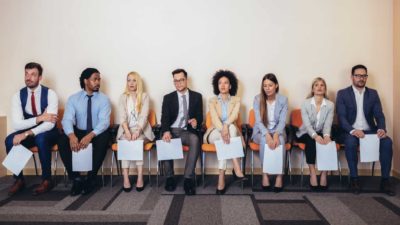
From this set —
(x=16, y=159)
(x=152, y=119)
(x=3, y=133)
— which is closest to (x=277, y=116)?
(x=152, y=119)

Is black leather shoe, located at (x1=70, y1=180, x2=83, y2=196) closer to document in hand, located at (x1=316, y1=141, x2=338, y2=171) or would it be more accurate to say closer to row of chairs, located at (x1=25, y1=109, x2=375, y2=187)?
row of chairs, located at (x1=25, y1=109, x2=375, y2=187)

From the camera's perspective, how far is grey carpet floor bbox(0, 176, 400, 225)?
2607mm

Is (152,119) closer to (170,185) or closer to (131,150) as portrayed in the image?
(131,150)

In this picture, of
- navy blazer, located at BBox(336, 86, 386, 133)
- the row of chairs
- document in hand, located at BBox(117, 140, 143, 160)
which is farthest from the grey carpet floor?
navy blazer, located at BBox(336, 86, 386, 133)

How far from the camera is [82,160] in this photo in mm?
3443

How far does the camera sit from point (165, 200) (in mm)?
3137

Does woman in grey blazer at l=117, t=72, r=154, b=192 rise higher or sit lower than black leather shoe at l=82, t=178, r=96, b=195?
higher

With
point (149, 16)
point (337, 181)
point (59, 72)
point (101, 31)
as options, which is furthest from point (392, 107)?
point (59, 72)

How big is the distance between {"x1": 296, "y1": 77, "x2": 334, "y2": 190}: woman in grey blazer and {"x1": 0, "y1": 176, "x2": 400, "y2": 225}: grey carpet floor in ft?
0.73

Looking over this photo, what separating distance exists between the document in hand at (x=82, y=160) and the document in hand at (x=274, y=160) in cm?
205

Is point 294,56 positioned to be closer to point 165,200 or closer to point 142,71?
point 142,71

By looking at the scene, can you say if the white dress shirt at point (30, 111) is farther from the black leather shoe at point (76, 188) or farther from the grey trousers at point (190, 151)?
the grey trousers at point (190, 151)

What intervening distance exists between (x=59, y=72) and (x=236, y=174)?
292cm

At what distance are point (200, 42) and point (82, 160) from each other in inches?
87.4
